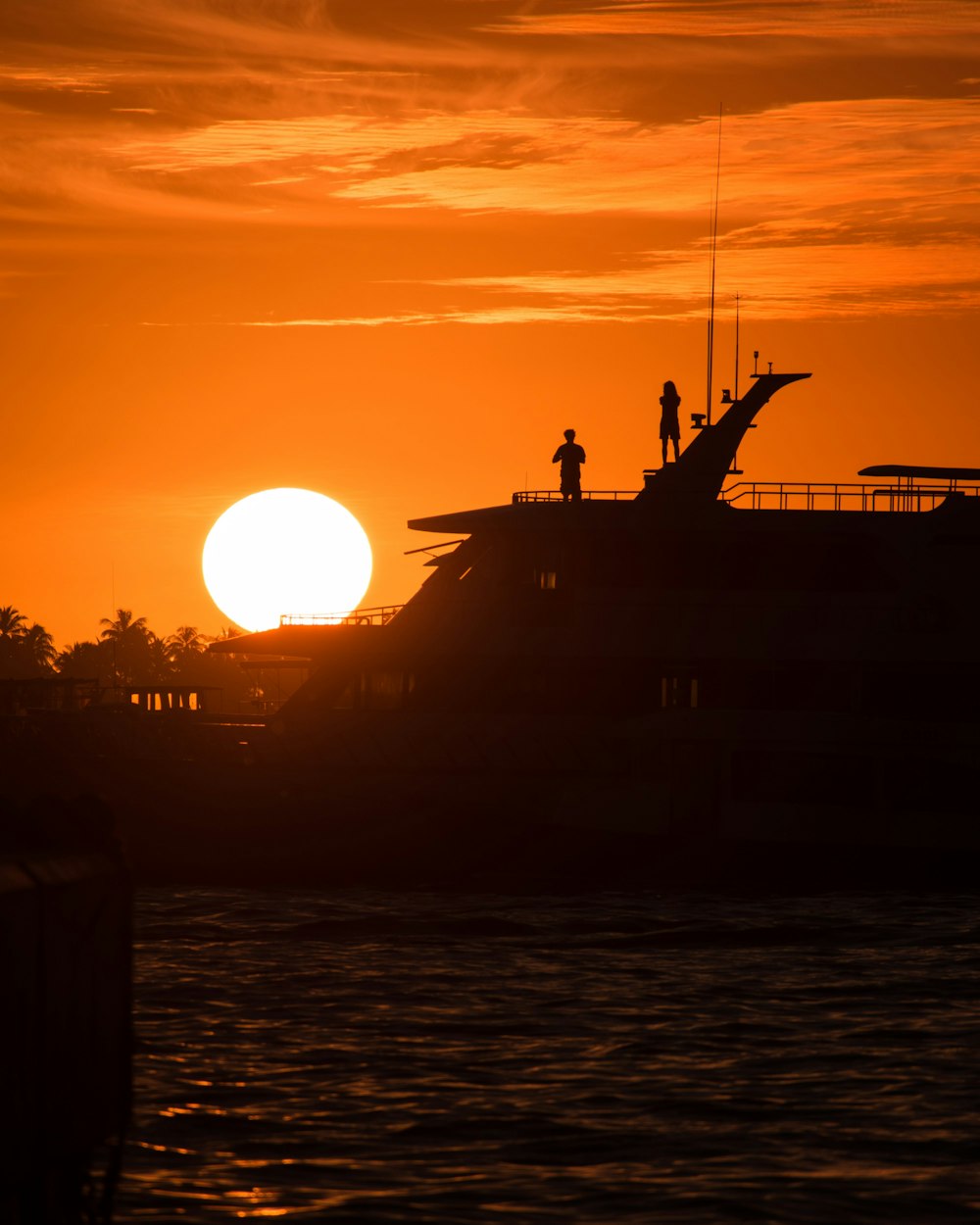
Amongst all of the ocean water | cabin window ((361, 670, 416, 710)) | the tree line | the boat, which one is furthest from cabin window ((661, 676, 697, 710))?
the tree line

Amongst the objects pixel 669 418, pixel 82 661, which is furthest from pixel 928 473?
pixel 82 661

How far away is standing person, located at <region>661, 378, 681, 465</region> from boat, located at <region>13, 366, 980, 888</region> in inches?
24.7

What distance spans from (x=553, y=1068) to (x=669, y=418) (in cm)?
2514

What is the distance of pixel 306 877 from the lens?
34.5 m

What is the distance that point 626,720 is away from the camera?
1446 inches

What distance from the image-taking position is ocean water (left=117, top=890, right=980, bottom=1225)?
14086 millimetres

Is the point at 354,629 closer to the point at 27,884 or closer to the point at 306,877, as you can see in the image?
the point at 306,877

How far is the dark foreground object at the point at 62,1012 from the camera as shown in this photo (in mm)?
12797

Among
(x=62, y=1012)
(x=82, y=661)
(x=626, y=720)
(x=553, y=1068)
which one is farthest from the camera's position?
(x=82, y=661)

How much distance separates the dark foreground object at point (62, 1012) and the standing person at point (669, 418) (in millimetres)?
27149

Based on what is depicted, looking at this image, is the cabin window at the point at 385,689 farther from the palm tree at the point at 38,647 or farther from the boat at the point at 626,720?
the palm tree at the point at 38,647

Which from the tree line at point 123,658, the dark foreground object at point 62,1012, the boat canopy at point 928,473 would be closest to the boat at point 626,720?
the boat canopy at point 928,473

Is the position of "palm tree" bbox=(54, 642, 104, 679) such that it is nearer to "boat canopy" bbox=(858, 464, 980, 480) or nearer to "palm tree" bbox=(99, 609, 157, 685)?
"palm tree" bbox=(99, 609, 157, 685)

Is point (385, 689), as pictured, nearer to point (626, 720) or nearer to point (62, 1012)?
point (626, 720)
